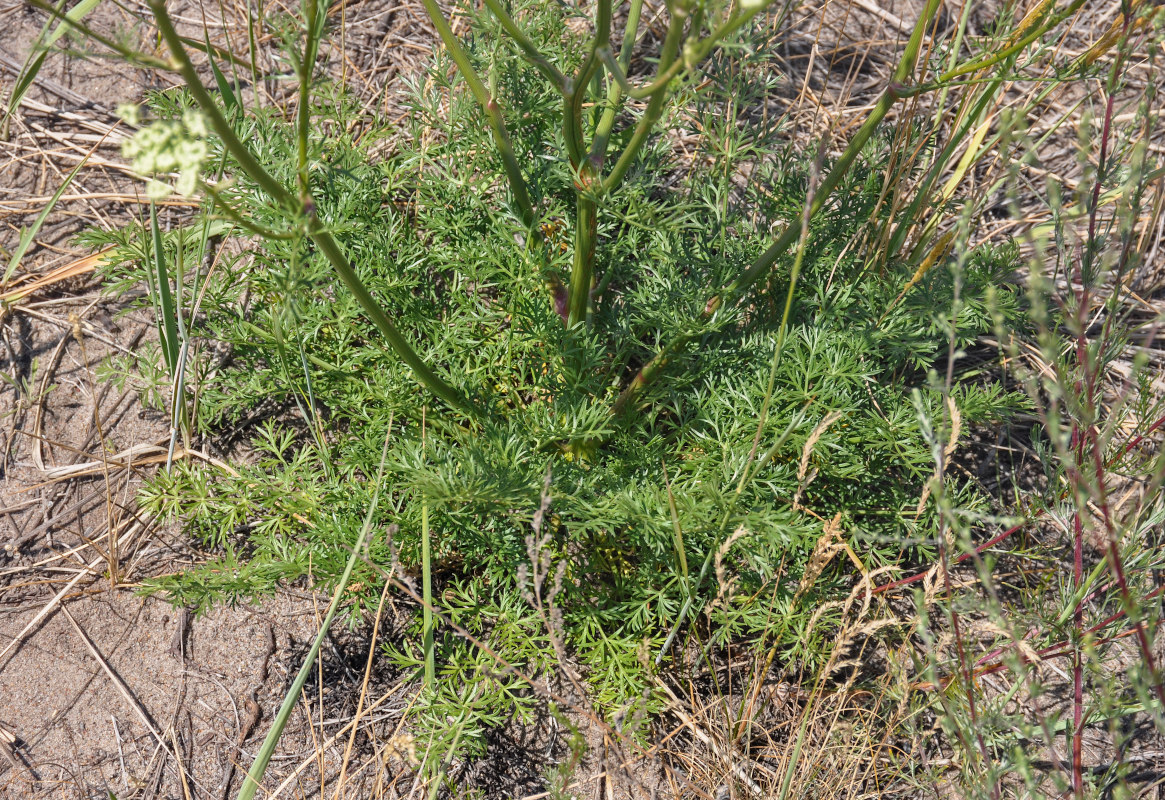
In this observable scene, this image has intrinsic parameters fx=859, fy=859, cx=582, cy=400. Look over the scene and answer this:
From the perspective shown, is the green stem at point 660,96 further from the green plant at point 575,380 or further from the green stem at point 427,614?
Answer: the green stem at point 427,614

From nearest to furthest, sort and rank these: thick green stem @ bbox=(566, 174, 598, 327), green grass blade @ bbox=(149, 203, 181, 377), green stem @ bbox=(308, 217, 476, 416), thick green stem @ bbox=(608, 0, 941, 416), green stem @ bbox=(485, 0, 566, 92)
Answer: green stem @ bbox=(308, 217, 476, 416) < green stem @ bbox=(485, 0, 566, 92) < thick green stem @ bbox=(608, 0, 941, 416) < thick green stem @ bbox=(566, 174, 598, 327) < green grass blade @ bbox=(149, 203, 181, 377)

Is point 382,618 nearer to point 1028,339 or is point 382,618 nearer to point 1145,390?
point 1145,390

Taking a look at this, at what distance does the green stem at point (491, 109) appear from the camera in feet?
5.52

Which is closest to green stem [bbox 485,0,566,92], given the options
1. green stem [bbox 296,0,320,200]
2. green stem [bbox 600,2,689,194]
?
green stem [bbox 600,2,689,194]

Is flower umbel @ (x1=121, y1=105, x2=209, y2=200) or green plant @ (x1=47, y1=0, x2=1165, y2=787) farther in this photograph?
green plant @ (x1=47, y1=0, x2=1165, y2=787)

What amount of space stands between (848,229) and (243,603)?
79.9 inches

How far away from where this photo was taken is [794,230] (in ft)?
6.29

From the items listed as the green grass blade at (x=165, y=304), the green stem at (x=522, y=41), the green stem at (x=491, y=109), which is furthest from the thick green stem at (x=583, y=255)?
the green grass blade at (x=165, y=304)

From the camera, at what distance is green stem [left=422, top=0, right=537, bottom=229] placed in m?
1.68

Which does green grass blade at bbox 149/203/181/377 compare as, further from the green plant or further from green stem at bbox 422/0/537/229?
green stem at bbox 422/0/537/229

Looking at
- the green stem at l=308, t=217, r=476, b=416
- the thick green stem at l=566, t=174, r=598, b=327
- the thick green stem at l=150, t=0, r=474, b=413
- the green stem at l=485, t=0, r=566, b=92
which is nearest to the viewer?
the thick green stem at l=150, t=0, r=474, b=413

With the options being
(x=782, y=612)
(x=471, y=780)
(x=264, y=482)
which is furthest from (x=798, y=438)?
(x=264, y=482)

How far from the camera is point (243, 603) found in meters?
2.46

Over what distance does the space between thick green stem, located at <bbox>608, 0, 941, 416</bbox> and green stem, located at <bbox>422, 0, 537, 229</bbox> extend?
49cm
